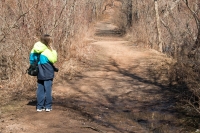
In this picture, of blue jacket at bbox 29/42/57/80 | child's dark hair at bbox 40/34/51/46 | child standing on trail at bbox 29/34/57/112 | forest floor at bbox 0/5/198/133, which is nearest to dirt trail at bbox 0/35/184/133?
forest floor at bbox 0/5/198/133

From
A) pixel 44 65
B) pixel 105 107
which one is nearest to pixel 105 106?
pixel 105 107

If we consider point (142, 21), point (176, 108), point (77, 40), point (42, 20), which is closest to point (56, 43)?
point (42, 20)

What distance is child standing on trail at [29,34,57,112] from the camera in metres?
6.12

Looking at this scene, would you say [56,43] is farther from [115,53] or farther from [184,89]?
[115,53]

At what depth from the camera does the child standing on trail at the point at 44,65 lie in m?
6.12

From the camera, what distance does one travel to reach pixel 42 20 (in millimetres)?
9594

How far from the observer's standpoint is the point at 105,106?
7.80m

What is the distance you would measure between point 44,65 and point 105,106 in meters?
2.30

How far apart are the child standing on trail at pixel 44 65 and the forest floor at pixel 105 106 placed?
0.28 metres

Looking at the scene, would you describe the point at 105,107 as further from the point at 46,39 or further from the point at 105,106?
the point at 46,39

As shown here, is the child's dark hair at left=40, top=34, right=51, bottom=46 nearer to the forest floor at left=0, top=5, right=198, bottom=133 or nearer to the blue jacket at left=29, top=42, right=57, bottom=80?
the blue jacket at left=29, top=42, right=57, bottom=80

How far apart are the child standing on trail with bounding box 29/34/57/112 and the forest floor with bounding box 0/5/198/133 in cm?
28

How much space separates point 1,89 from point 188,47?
6.19 meters

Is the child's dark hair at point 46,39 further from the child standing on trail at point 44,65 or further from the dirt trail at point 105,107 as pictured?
the dirt trail at point 105,107
